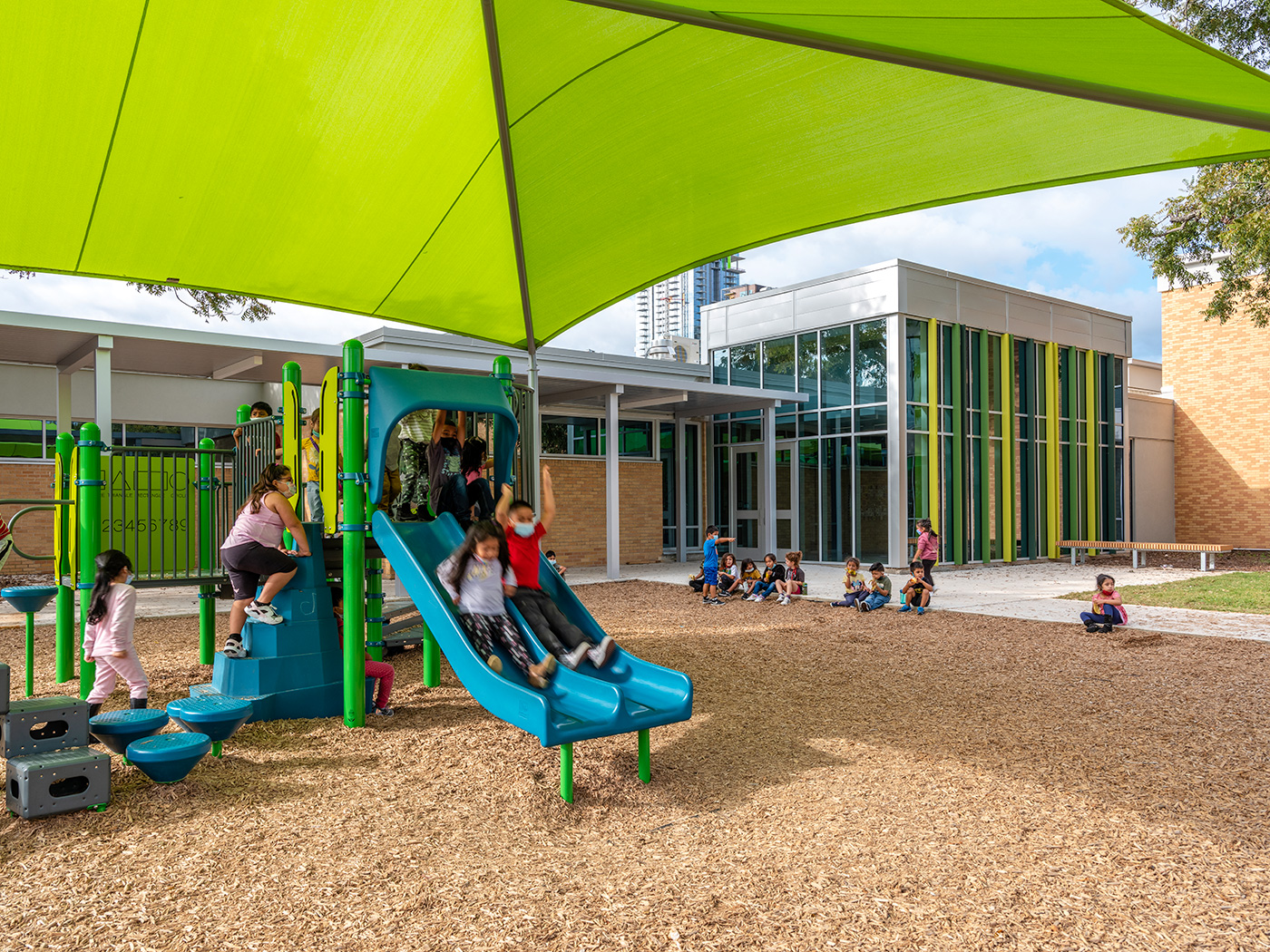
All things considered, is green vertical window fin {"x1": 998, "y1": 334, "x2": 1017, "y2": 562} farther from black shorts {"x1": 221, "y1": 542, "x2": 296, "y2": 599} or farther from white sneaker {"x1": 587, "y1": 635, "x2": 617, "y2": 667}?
black shorts {"x1": 221, "y1": 542, "x2": 296, "y2": 599}

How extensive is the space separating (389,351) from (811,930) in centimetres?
1455

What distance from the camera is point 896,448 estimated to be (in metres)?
19.0

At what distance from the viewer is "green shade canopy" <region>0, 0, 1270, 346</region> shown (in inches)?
152

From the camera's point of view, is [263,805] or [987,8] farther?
[263,805]

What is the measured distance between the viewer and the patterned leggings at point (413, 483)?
702 cm

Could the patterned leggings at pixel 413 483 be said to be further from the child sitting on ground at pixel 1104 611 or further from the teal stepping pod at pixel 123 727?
the child sitting on ground at pixel 1104 611

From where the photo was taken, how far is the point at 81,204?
596cm

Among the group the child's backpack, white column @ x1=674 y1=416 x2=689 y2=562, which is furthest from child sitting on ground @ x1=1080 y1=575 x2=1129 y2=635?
white column @ x1=674 y1=416 x2=689 y2=562

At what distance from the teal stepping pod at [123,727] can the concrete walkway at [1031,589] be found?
9.29 m

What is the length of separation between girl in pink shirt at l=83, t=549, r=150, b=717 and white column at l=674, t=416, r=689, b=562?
16279mm

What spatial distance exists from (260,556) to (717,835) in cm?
422

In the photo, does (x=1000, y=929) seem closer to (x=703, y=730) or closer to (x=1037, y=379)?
(x=703, y=730)

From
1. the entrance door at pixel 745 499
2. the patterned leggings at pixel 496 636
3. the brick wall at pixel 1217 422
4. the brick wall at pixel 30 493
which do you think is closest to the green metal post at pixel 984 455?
the entrance door at pixel 745 499

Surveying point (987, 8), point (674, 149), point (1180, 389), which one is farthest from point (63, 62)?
point (1180, 389)
